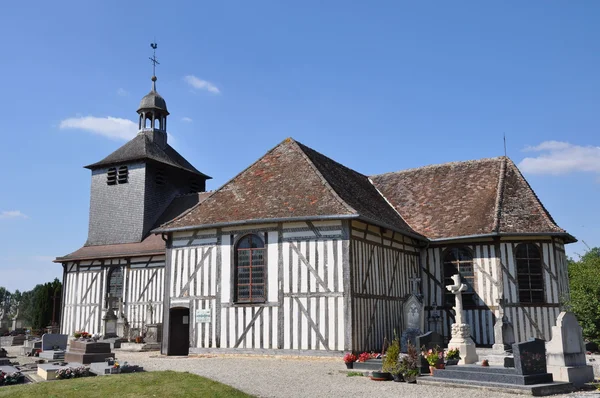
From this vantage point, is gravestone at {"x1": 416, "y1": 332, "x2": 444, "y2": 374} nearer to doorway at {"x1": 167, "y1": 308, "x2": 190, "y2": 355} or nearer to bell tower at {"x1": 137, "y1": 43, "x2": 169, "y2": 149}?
doorway at {"x1": 167, "y1": 308, "x2": 190, "y2": 355}

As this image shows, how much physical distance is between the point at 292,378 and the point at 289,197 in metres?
6.41

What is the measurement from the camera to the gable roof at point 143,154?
25328mm

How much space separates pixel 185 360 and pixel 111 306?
854cm

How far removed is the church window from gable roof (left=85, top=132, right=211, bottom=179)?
5079 mm

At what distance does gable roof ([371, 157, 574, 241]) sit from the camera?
18.0 meters

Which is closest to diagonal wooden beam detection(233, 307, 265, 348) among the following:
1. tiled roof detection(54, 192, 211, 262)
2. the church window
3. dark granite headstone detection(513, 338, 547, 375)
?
tiled roof detection(54, 192, 211, 262)

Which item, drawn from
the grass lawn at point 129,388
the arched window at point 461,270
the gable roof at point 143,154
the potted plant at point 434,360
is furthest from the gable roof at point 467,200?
the grass lawn at point 129,388

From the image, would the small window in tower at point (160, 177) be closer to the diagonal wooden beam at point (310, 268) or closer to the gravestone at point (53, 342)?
the gravestone at point (53, 342)

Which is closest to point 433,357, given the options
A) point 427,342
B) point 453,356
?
point 453,356

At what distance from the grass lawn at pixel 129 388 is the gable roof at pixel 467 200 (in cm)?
1072

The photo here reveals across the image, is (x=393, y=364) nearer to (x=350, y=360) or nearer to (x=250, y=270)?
(x=350, y=360)

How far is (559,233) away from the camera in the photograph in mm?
17156

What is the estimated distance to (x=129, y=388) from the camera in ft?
31.7

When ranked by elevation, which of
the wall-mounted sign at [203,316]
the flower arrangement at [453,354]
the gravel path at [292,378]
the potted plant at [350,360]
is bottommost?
the gravel path at [292,378]
